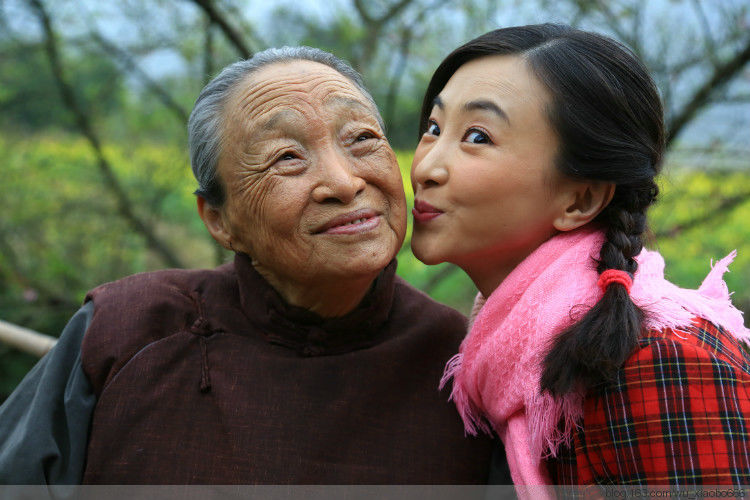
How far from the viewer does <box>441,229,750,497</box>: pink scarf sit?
1.95 meters

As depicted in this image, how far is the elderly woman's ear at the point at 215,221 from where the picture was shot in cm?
252

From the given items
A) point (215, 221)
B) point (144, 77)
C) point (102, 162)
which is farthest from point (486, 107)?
point (102, 162)

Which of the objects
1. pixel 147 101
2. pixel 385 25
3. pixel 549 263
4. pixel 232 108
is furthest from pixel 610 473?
pixel 147 101

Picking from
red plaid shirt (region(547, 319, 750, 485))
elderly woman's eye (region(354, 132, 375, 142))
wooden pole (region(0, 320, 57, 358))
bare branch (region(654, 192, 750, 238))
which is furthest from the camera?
bare branch (region(654, 192, 750, 238))

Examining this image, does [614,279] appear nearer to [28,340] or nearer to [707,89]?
[28,340]

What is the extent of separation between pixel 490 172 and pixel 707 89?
3098 millimetres

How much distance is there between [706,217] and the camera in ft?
16.0

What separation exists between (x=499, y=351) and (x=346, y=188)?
67 centimetres

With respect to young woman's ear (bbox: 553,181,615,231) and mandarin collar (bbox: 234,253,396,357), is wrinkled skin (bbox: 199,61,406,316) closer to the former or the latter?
mandarin collar (bbox: 234,253,396,357)

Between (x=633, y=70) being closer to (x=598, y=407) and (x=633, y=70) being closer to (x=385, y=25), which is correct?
(x=598, y=407)

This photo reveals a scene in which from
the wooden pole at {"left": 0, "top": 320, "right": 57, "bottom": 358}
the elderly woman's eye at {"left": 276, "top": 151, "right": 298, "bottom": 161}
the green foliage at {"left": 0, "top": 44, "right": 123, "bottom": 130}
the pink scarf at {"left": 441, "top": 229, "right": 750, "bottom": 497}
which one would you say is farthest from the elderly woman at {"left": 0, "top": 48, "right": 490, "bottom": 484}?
the green foliage at {"left": 0, "top": 44, "right": 123, "bottom": 130}

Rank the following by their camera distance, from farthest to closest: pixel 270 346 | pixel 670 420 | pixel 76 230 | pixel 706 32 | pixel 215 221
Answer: pixel 76 230 < pixel 706 32 < pixel 215 221 < pixel 270 346 < pixel 670 420

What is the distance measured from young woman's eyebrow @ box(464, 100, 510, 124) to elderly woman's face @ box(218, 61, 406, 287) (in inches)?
13.2

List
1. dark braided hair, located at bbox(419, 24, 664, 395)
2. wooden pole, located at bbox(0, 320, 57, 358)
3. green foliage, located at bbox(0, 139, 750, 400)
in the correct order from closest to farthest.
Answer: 1. dark braided hair, located at bbox(419, 24, 664, 395)
2. wooden pole, located at bbox(0, 320, 57, 358)
3. green foliage, located at bbox(0, 139, 750, 400)
